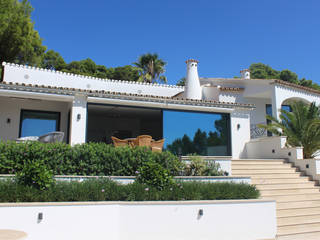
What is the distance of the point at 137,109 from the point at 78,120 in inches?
160

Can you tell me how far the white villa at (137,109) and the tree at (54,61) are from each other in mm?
18102

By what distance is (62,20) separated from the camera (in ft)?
79.2

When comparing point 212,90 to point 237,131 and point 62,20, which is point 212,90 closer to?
point 237,131

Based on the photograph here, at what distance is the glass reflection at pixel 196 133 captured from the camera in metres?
14.1

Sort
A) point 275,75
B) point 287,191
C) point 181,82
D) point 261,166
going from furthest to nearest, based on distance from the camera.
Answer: point 181,82
point 275,75
point 261,166
point 287,191

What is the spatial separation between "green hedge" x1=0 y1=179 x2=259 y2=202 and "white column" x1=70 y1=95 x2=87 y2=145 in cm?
435

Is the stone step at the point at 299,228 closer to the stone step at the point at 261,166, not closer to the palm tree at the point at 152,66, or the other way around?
the stone step at the point at 261,166

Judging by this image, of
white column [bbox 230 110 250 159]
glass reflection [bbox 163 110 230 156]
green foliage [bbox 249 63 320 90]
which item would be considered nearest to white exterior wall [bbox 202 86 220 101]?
white column [bbox 230 110 250 159]

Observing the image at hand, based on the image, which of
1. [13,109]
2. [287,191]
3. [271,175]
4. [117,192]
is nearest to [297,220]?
[287,191]

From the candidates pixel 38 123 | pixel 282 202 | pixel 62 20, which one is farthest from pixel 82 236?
pixel 62 20

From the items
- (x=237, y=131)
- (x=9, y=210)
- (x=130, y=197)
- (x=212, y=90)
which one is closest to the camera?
(x=9, y=210)

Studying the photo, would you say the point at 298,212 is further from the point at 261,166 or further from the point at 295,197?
the point at 261,166

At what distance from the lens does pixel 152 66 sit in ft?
126

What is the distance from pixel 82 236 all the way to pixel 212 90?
1495cm
